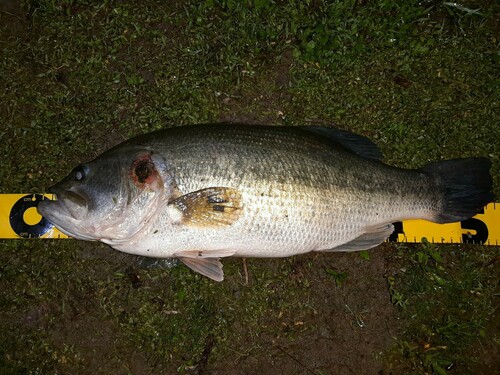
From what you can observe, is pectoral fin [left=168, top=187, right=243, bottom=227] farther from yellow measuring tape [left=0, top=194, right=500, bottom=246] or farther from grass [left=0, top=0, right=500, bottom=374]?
yellow measuring tape [left=0, top=194, right=500, bottom=246]

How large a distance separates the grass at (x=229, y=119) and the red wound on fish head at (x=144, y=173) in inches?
31.4

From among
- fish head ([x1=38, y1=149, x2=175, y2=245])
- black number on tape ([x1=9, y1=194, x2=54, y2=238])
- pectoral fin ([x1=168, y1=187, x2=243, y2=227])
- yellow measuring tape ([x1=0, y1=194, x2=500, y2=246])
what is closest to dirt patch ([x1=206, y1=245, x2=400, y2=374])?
yellow measuring tape ([x1=0, y1=194, x2=500, y2=246])

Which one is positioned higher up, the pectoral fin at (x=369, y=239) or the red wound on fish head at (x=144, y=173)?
the red wound on fish head at (x=144, y=173)

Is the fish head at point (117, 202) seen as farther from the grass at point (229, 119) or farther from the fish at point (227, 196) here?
the grass at point (229, 119)

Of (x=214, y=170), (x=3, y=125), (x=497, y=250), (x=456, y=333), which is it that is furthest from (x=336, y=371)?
(x=3, y=125)

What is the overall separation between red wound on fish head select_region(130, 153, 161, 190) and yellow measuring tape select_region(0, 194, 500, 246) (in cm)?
108

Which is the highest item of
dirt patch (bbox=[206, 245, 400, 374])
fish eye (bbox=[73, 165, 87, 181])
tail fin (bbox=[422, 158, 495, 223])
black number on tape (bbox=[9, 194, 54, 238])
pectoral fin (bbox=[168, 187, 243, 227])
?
tail fin (bbox=[422, 158, 495, 223])

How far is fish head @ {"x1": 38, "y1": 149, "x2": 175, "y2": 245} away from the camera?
9.65 ft

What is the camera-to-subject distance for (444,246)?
3.74 metres

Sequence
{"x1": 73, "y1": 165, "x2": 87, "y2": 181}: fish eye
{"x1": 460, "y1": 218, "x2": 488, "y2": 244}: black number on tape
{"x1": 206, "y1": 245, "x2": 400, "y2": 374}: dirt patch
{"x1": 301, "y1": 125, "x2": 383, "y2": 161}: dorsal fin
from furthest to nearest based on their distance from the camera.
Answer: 1. {"x1": 460, "y1": 218, "x2": 488, "y2": 244}: black number on tape
2. {"x1": 206, "y1": 245, "x2": 400, "y2": 374}: dirt patch
3. {"x1": 301, "y1": 125, "x2": 383, "y2": 161}: dorsal fin
4. {"x1": 73, "y1": 165, "x2": 87, "y2": 181}: fish eye

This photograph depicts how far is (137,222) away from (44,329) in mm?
1471

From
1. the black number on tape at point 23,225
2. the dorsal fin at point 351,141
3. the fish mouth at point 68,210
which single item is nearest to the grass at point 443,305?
the dorsal fin at point 351,141

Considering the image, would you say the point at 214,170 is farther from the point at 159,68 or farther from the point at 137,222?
the point at 159,68

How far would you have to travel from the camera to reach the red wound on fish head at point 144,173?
9.70 ft
